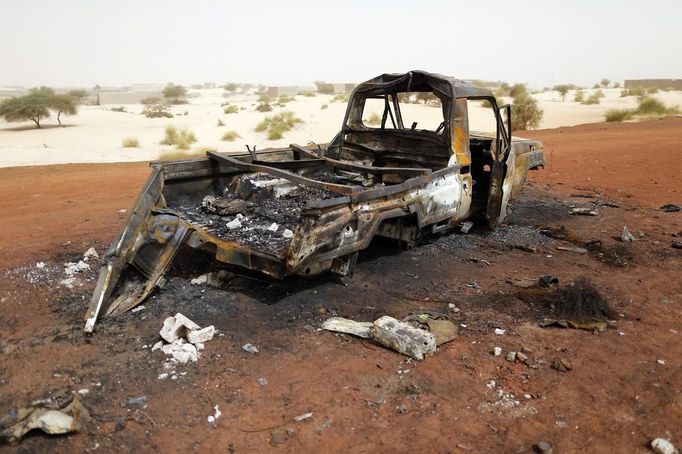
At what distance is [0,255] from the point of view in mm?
6297

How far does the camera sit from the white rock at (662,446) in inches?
117

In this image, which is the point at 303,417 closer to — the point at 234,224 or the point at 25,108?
the point at 234,224

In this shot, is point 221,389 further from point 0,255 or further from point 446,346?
point 0,255

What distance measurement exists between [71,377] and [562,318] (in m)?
4.06

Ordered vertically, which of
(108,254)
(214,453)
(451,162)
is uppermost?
(451,162)

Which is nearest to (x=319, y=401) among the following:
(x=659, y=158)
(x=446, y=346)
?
(x=446, y=346)

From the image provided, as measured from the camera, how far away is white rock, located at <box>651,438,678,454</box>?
298 cm

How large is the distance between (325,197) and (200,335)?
9.19ft

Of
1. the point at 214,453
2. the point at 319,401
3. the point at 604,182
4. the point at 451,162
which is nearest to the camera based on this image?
the point at 214,453

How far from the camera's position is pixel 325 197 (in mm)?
6559

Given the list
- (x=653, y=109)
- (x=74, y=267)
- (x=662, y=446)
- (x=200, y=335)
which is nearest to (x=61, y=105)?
(x=74, y=267)

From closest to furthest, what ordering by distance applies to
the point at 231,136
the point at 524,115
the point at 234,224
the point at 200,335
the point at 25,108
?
the point at 200,335 < the point at 234,224 < the point at 231,136 < the point at 524,115 < the point at 25,108

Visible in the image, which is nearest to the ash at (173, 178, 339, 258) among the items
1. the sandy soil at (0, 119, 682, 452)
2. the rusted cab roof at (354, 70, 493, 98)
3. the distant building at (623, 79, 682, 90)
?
the sandy soil at (0, 119, 682, 452)

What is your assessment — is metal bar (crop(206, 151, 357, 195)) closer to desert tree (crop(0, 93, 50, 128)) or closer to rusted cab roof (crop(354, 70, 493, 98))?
rusted cab roof (crop(354, 70, 493, 98))
